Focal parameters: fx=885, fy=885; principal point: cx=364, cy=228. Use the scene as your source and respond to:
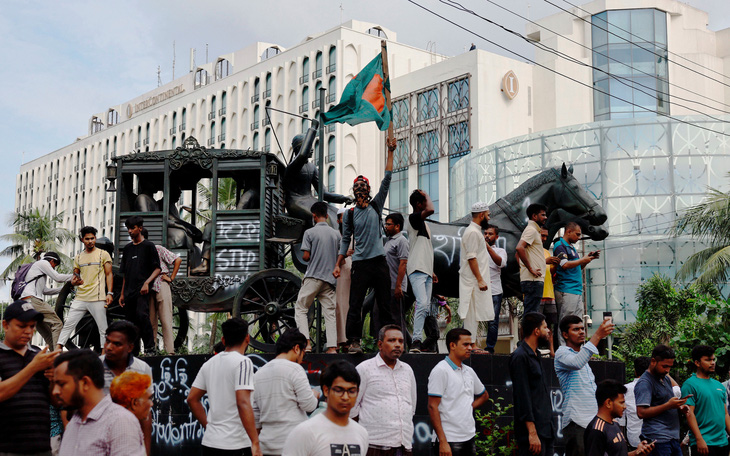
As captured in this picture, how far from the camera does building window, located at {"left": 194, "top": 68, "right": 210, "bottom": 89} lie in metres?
68.1

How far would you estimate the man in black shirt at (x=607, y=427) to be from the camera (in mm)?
6809

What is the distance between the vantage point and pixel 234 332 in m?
6.84

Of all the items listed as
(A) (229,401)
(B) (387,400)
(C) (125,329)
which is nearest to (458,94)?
(B) (387,400)

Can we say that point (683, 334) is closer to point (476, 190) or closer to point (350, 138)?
point (476, 190)

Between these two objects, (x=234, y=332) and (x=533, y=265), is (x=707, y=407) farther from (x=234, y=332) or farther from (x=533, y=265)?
(x=234, y=332)

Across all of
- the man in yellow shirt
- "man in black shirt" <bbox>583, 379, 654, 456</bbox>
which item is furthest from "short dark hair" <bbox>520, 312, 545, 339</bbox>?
the man in yellow shirt

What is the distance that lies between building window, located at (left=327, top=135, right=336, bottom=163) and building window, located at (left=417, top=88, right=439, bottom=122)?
552 cm

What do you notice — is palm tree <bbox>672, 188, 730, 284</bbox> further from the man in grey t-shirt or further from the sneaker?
the sneaker

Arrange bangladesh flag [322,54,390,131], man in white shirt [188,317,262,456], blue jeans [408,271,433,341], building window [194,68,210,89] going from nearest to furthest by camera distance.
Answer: man in white shirt [188,317,262,456] → blue jeans [408,271,433,341] → bangladesh flag [322,54,390,131] → building window [194,68,210,89]

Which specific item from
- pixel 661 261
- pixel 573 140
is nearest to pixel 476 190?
pixel 573 140

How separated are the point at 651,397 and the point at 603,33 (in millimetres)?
43095

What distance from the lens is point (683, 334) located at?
44.9ft

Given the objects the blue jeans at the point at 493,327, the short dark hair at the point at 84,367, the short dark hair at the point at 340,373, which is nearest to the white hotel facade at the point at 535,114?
the blue jeans at the point at 493,327

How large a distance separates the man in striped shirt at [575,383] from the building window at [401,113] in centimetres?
4504
